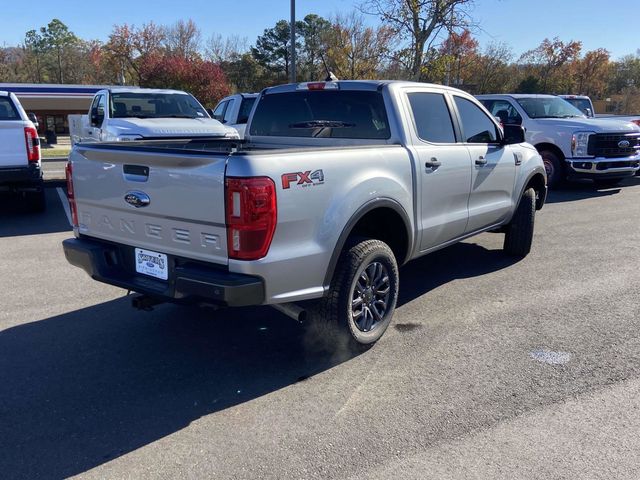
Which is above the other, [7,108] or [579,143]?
[7,108]

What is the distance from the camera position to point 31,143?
8.17m

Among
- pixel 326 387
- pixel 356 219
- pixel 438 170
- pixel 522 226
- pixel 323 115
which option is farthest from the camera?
pixel 522 226

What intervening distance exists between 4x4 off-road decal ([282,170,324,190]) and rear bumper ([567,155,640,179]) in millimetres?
9558

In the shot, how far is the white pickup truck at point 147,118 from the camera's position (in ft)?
29.9

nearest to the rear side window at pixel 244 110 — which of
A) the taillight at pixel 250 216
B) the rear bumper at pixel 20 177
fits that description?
the rear bumper at pixel 20 177

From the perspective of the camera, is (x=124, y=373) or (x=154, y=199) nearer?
(x=154, y=199)

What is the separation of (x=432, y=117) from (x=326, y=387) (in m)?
2.58

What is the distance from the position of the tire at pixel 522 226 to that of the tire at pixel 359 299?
8.92 feet

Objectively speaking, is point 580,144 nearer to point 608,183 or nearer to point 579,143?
point 579,143

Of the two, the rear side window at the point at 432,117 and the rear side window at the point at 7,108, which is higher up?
the rear side window at the point at 7,108

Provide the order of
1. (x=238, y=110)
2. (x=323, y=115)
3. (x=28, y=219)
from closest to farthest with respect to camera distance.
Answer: (x=323, y=115) → (x=28, y=219) → (x=238, y=110)

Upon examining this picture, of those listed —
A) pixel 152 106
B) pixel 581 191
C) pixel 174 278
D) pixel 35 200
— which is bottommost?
pixel 581 191

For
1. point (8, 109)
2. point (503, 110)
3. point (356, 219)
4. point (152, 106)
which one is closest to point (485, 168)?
point (356, 219)

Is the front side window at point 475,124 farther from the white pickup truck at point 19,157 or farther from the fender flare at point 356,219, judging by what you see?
the white pickup truck at point 19,157
